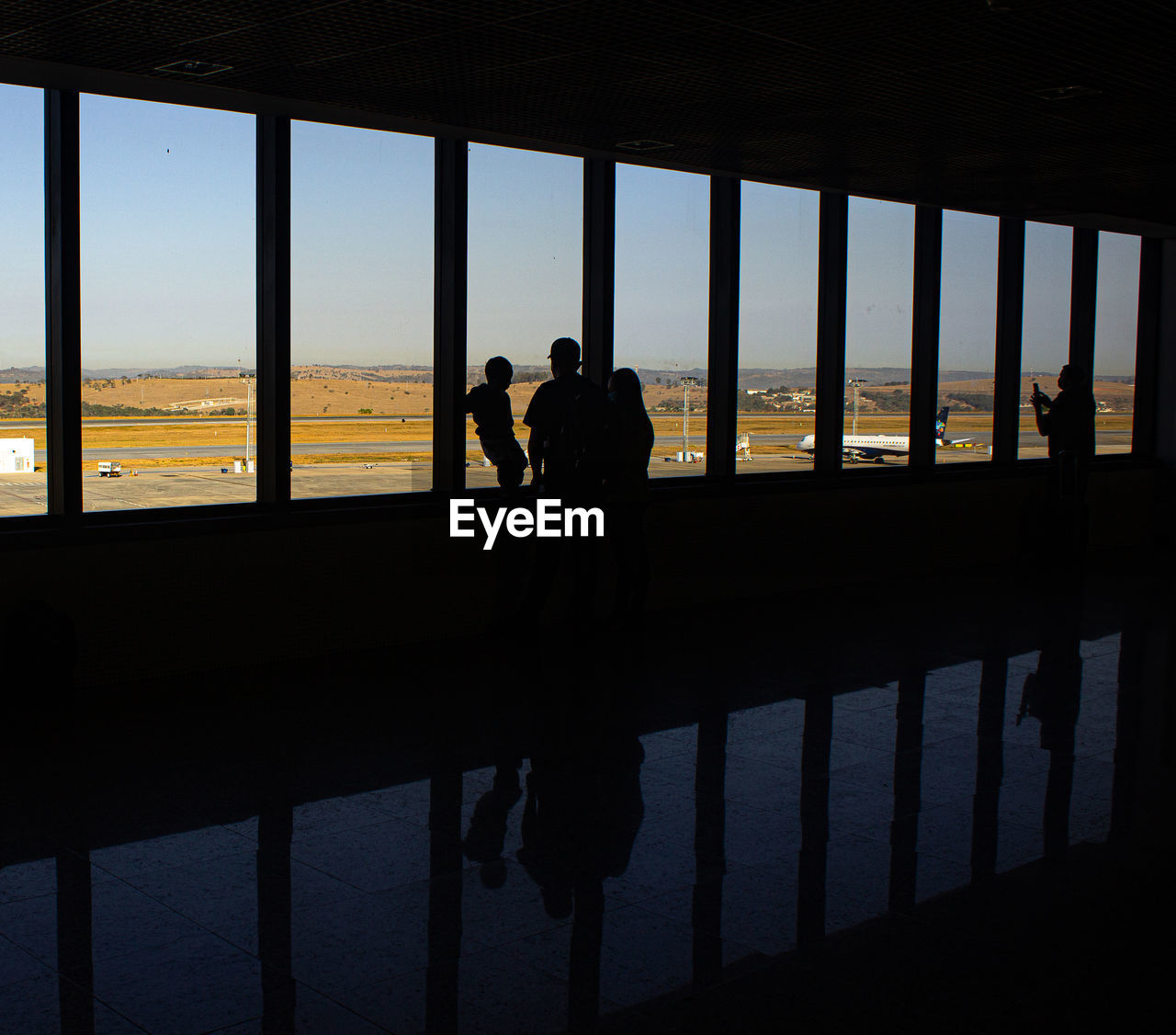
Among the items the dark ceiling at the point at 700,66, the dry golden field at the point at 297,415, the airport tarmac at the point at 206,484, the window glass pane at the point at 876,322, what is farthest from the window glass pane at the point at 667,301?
the window glass pane at the point at 876,322

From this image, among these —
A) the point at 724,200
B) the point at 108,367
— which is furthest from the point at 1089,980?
the point at 724,200

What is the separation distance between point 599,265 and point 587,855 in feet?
17.9

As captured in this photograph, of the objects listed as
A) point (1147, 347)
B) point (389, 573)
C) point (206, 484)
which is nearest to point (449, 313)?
point (389, 573)

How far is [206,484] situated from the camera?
696cm

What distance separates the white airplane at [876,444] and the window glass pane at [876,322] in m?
0.02

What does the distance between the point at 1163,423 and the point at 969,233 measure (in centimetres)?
395

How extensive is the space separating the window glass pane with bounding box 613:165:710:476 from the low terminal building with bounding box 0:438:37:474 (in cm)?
400

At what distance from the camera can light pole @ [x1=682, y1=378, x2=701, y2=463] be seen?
9.38 meters

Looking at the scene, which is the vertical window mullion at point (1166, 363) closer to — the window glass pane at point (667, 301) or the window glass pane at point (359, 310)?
the window glass pane at point (667, 301)

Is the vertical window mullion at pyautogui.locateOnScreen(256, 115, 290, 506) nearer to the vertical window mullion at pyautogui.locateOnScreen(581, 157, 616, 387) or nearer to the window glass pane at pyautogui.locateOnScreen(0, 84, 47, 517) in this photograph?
the window glass pane at pyautogui.locateOnScreen(0, 84, 47, 517)

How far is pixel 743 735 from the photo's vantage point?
17.8 ft

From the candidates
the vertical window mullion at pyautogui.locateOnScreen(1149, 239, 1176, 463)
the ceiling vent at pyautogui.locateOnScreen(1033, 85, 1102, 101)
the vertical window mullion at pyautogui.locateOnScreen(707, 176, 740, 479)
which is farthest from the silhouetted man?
the ceiling vent at pyautogui.locateOnScreen(1033, 85, 1102, 101)

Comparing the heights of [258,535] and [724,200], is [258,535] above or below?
below

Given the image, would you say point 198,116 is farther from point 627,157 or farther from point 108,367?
point 627,157
